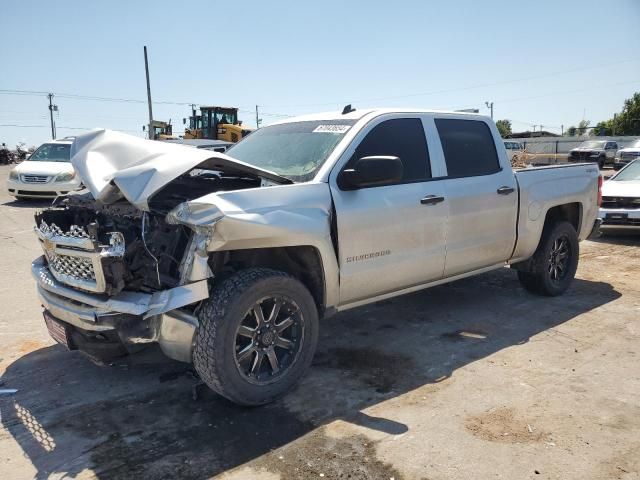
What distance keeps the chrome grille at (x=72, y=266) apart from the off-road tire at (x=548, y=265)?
14.8 ft

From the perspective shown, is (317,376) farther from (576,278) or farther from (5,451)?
(576,278)

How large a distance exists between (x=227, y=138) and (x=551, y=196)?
875 inches

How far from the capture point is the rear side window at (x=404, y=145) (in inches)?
170

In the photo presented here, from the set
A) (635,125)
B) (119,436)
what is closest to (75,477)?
(119,436)

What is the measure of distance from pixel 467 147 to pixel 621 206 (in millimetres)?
5682

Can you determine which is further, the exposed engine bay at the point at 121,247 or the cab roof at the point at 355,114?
the cab roof at the point at 355,114

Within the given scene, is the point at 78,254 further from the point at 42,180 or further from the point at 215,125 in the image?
the point at 215,125

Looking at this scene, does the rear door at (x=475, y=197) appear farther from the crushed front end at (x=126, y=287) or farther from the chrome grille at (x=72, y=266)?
the chrome grille at (x=72, y=266)

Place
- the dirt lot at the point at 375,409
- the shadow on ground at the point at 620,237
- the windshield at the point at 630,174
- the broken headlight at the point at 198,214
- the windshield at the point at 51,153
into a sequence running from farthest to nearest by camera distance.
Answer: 1. the windshield at the point at 51,153
2. the windshield at the point at 630,174
3. the shadow on ground at the point at 620,237
4. the broken headlight at the point at 198,214
5. the dirt lot at the point at 375,409

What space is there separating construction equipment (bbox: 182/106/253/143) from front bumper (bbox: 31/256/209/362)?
77.2 feet

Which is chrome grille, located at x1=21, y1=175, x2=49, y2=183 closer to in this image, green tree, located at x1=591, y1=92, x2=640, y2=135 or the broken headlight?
the broken headlight

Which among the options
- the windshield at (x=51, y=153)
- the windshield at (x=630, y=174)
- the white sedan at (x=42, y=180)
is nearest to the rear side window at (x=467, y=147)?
the windshield at (x=630, y=174)

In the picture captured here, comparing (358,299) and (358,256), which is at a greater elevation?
(358,256)

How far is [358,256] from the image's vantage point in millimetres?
4016
